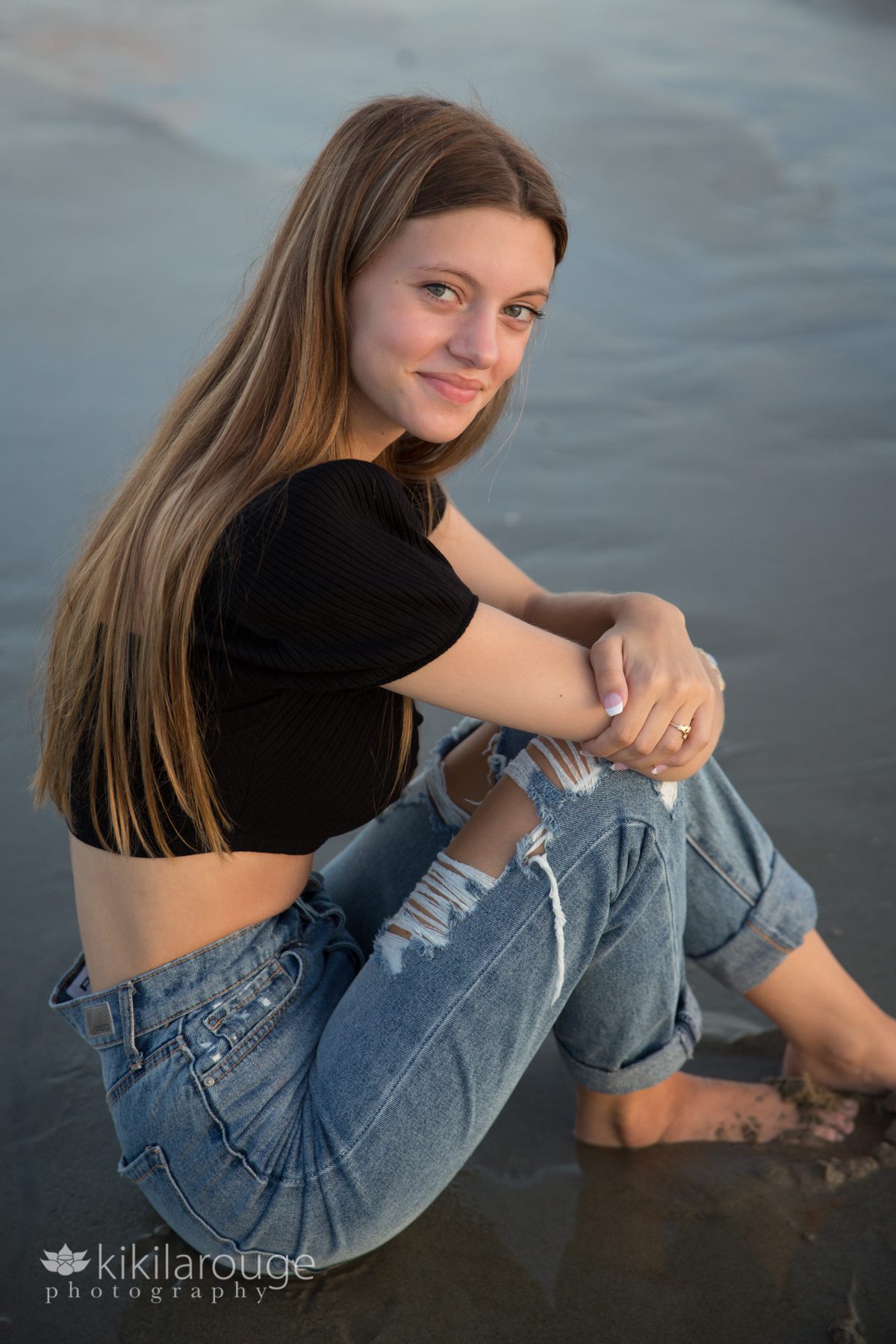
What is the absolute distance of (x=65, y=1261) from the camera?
188 centimetres

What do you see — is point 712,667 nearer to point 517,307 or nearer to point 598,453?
point 517,307

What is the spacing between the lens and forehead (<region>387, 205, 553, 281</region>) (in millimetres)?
1782

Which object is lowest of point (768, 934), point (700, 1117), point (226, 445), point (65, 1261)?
point (65, 1261)

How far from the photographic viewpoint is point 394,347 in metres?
1.82

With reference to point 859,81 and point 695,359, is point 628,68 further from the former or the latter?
point 695,359

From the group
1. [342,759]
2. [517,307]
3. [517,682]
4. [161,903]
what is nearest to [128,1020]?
[161,903]

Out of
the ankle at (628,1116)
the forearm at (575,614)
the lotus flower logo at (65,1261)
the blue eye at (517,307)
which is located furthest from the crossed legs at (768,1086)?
the lotus flower logo at (65,1261)

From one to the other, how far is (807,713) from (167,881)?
6.55 ft

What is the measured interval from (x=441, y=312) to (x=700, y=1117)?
4.57 ft

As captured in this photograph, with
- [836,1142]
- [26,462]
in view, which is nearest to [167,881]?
[836,1142]

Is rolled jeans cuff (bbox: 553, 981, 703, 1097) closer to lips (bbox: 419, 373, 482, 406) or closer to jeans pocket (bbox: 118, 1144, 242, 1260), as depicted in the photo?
jeans pocket (bbox: 118, 1144, 242, 1260)

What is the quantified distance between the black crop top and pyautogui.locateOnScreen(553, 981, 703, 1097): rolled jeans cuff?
24.4 inches

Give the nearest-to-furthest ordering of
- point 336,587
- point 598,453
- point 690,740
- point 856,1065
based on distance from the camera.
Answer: point 336,587 → point 690,740 → point 856,1065 → point 598,453

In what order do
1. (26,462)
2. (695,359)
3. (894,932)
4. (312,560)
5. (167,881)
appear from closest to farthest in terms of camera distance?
1. (312,560)
2. (167,881)
3. (894,932)
4. (26,462)
5. (695,359)
